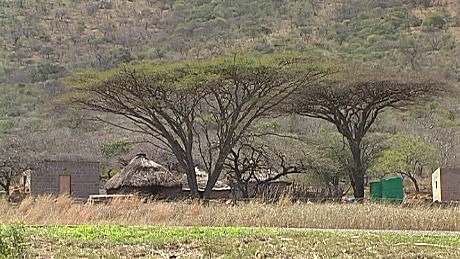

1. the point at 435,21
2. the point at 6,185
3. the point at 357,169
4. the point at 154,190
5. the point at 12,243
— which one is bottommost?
the point at 12,243

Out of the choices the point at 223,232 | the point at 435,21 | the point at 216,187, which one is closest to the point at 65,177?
the point at 216,187

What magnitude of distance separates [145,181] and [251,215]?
19821 mm

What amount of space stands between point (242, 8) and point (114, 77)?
6178 centimetres

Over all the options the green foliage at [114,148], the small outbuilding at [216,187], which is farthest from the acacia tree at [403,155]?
the green foliage at [114,148]

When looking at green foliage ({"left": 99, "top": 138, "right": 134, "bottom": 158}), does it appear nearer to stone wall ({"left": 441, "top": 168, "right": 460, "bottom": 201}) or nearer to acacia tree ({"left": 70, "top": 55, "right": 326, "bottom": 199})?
acacia tree ({"left": 70, "top": 55, "right": 326, "bottom": 199})

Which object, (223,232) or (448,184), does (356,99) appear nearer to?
(448,184)

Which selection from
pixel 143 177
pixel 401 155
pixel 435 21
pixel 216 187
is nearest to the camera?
pixel 143 177

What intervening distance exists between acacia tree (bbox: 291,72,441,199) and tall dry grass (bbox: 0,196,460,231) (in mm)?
12792

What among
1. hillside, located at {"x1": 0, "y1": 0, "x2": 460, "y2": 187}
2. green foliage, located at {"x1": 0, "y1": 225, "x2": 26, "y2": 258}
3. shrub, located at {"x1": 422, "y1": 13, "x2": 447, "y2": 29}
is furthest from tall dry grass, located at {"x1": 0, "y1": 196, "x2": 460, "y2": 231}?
shrub, located at {"x1": 422, "y1": 13, "x2": 447, "y2": 29}

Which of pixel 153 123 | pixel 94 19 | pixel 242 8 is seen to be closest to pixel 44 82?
pixel 94 19

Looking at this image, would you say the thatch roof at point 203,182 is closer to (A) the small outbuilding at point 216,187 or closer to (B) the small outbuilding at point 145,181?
(A) the small outbuilding at point 216,187

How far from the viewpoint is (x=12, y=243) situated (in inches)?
385

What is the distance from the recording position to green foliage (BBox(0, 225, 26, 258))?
948cm

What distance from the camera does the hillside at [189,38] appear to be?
61.8m
